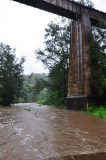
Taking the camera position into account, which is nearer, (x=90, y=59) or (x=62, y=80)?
(x=90, y=59)

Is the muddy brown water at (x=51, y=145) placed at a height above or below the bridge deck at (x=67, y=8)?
below

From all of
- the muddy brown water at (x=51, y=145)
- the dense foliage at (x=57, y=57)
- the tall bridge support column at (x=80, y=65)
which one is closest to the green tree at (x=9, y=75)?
the dense foliage at (x=57, y=57)

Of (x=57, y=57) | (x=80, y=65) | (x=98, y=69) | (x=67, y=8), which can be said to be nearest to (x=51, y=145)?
(x=98, y=69)

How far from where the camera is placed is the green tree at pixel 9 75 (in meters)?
33.2

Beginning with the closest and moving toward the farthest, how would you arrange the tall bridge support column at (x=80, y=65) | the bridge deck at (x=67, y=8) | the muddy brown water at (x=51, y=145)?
the muddy brown water at (x=51, y=145)
the bridge deck at (x=67, y=8)
the tall bridge support column at (x=80, y=65)

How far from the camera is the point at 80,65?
23.0 metres

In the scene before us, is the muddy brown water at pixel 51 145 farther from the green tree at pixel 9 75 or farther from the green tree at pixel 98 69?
the green tree at pixel 9 75

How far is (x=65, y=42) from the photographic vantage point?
3198 centimetres

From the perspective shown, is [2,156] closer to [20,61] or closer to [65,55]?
[65,55]

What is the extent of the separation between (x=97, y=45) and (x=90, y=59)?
122cm

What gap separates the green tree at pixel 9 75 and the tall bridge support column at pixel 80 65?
36.9 feet

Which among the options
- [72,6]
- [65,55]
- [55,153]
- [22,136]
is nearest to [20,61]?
[65,55]

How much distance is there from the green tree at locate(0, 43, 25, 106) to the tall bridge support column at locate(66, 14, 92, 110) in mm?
11250

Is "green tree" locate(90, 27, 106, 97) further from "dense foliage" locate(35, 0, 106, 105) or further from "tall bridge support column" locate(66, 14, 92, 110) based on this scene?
"dense foliage" locate(35, 0, 106, 105)
